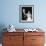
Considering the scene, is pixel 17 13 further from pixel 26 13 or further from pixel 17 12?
pixel 26 13

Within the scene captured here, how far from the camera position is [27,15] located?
4090 millimetres

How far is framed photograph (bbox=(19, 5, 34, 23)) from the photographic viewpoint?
4.06m

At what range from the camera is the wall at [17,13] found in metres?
4.05

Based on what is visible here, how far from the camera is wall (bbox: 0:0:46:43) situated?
4.05m

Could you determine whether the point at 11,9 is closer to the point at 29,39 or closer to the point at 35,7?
the point at 35,7

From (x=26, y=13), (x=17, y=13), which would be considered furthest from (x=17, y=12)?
(x=26, y=13)

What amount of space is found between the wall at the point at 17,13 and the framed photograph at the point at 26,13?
0.32 ft

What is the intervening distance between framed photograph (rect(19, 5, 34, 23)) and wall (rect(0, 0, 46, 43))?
3.8 inches

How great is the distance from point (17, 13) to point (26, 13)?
11.4 inches

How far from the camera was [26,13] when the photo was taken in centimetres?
409

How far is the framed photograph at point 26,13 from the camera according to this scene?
406 centimetres

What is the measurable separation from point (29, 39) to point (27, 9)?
102cm

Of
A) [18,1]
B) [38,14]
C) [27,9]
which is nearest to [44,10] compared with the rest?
[38,14]

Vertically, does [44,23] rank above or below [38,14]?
below
